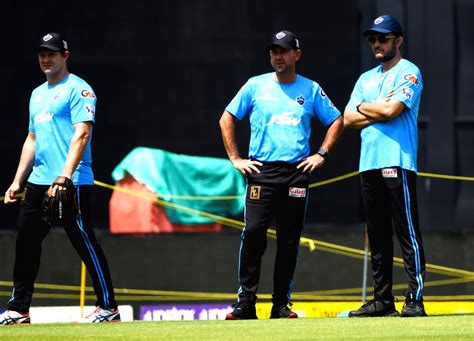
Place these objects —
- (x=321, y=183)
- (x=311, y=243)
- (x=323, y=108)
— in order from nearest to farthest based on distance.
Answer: (x=323, y=108) → (x=311, y=243) → (x=321, y=183)

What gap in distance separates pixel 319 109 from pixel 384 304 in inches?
54.6

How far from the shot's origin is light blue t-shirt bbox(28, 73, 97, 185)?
8.97m

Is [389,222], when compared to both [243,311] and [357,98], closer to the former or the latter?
[357,98]

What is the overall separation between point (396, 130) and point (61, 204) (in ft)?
7.24

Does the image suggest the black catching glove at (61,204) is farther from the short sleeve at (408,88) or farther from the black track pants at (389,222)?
the short sleeve at (408,88)

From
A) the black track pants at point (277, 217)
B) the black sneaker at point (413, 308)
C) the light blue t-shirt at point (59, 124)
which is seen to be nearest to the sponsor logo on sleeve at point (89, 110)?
the light blue t-shirt at point (59, 124)

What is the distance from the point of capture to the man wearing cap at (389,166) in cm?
880

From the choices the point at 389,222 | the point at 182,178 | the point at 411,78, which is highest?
the point at 411,78

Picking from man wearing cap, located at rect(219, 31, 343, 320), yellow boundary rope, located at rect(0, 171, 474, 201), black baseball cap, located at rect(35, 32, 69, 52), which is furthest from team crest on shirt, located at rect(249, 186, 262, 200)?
yellow boundary rope, located at rect(0, 171, 474, 201)

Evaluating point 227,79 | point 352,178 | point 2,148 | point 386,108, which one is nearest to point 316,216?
point 352,178

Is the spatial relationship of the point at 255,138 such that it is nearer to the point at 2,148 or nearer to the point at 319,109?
the point at 319,109

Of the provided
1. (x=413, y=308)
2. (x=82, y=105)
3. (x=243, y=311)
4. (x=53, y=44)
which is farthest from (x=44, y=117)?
(x=413, y=308)

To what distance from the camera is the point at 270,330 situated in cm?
777

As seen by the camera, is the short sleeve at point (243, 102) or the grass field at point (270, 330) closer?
the grass field at point (270, 330)
